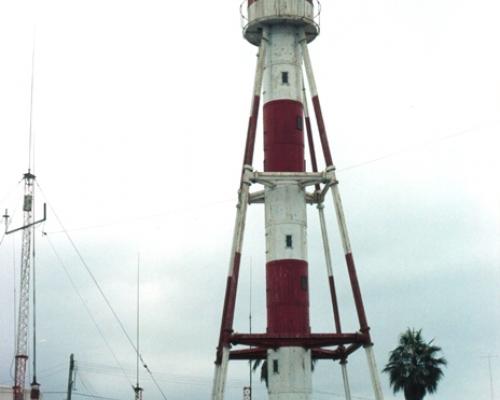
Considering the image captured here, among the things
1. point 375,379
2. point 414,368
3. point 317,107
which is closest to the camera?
point 375,379

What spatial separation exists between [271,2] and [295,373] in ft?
77.1

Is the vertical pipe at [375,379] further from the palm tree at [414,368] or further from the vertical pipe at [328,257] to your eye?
the palm tree at [414,368]

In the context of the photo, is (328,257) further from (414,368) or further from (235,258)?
(414,368)

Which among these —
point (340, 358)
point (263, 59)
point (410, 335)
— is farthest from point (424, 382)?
point (263, 59)

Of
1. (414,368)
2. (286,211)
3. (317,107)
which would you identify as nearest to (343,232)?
(286,211)

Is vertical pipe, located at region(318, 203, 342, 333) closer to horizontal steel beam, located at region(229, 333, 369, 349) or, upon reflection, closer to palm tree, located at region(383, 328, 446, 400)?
horizontal steel beam, located at region(229, 333, 369, 349)

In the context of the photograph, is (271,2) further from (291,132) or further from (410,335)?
(410,335)

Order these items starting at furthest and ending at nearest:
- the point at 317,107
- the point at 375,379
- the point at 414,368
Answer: the point at 414,368, the point at 317,107, the point at 375,379

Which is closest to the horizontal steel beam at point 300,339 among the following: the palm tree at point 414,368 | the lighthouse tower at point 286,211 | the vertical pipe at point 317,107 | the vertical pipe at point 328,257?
the lighthouse tower at point 286,211

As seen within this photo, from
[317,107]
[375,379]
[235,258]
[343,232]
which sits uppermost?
[317,107]

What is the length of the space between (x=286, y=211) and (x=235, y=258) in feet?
15.0

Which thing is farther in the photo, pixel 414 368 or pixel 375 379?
pixel 414 368

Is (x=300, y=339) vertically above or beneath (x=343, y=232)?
beneath

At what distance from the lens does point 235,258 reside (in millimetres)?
54750
